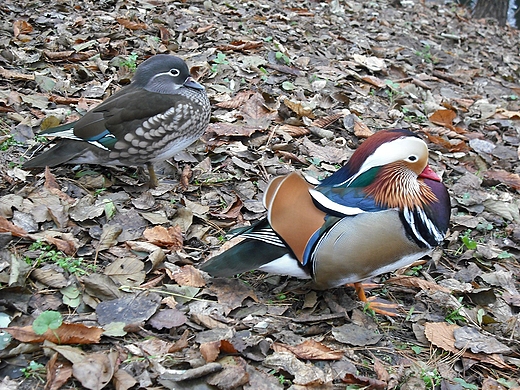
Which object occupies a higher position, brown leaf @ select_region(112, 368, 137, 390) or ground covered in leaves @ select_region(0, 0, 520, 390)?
brown leaf @ select_region(112, 368, 137, 390)

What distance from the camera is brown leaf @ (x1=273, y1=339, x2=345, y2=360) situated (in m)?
2.20

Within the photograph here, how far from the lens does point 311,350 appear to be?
7.30ft

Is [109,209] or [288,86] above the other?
[288,86]

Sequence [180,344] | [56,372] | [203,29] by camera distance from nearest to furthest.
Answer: [56,372], [180,344], [203,29]

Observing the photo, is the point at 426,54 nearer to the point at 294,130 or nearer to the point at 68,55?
the point at 294,130

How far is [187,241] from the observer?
114 inches

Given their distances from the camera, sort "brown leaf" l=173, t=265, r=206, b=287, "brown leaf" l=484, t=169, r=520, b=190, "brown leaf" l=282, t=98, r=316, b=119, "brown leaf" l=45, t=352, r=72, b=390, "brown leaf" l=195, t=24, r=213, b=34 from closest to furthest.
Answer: "brown leaf" l=45, t=352, r=72, b=390 → "brown leaf" l=173, t=265, r=206, b=287 → "brown leaf" l=484, t=169, r=520, b=190 → "brown leaf" l=282, t=98, r=316, b=119 → "brown leaf" l=195, t=24, r=213, b=34

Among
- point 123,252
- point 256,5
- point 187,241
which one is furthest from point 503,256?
point 256,5

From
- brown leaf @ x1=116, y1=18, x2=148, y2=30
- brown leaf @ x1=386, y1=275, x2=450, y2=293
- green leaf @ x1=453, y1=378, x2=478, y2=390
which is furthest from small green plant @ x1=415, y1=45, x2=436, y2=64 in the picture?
green leaf @ x1=453, y1=378, x2=478, y2=390

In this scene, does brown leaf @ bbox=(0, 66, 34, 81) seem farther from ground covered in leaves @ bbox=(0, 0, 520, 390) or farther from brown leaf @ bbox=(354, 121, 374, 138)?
brown leaf @ bbox=(354, 121, 374, 138)

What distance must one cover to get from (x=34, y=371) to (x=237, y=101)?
104 inches

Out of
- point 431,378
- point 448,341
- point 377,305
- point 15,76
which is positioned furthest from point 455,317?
point 15,76

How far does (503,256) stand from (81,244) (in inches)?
91.0

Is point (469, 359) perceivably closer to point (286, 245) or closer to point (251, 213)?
point (286, 245)
